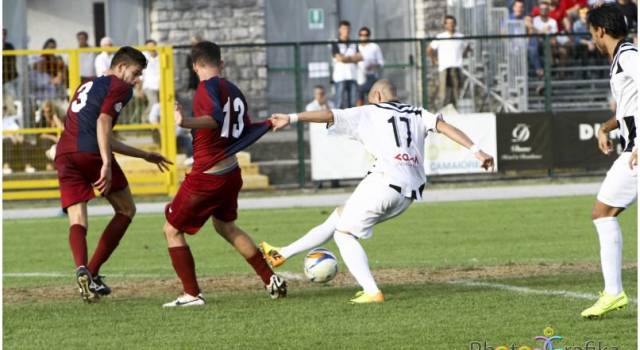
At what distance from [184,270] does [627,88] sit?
359cm

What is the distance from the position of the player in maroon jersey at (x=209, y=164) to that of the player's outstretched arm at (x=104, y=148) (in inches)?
21.2

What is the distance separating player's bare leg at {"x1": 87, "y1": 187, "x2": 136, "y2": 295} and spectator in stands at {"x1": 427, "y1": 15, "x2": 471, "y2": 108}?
14736mm

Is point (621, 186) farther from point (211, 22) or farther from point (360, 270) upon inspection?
point (211, 22)

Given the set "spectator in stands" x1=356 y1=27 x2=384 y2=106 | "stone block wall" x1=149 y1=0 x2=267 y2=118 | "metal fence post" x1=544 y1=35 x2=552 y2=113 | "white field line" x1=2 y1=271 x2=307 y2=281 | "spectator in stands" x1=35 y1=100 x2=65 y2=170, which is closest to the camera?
"white field line" x1=2 y1=271 x2=307 y2=281

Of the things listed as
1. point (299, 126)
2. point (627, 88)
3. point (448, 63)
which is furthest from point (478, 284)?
point (448, 63)

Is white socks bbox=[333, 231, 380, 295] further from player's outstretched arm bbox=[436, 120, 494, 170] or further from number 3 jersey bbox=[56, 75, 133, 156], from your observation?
number 3 jersey bbox=[56, 75, 133, 156]

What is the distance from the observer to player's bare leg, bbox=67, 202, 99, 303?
10727 millimetres

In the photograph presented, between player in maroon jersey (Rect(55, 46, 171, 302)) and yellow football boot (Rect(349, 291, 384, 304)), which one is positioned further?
player in maroon jersey (Rect(55, 46, 171, 302))

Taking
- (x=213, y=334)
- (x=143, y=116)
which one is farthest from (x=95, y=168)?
(x=143, y=116)

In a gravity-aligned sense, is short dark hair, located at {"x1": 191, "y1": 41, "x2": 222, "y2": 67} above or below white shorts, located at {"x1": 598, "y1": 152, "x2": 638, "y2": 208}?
above

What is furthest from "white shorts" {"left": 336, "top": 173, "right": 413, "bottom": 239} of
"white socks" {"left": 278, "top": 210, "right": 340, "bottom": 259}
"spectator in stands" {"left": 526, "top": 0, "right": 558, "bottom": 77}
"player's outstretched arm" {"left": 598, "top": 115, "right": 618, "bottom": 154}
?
"spectator in stands" {"left": 526, "top": 0, "right": 558, "bottom": 77}

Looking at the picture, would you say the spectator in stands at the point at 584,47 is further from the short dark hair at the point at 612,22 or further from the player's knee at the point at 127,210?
the short dark hair at the point at 612,22

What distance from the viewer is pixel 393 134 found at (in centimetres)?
1071

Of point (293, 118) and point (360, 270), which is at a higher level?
point (293, 118)
